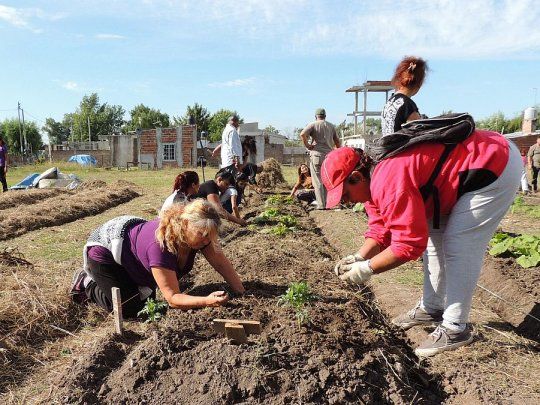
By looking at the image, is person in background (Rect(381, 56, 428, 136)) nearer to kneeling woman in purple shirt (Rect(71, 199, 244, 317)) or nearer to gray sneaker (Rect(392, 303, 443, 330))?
gray sneaker (Rect(392, 303, 443, 330))

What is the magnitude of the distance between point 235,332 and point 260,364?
0.76 ft

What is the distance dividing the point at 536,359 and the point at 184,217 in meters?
2.51

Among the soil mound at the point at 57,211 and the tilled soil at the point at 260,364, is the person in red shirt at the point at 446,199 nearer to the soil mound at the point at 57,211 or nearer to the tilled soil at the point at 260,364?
the tilled soil at the point at 260,364

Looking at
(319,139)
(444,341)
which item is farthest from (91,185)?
(444,341)

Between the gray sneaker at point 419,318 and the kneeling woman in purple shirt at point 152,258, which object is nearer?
the kneeling woman in purple shirt at point 152,258

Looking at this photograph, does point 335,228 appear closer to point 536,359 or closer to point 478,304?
point 478,304

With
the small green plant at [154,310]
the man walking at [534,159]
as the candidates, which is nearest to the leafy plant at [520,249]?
the small green plant at [154,310]

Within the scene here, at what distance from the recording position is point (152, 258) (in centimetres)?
327

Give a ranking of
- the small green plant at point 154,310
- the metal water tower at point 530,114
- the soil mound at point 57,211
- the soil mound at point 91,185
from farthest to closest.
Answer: the metal water tower at point 530,114 → the soil mound at point 91,185 → the soil mound at point 57,211 → the small green plant at point 154,310

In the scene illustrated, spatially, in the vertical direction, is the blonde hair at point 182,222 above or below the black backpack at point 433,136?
below

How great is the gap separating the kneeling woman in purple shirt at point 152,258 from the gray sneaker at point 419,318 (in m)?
1.29

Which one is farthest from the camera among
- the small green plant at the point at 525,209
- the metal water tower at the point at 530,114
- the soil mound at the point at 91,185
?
the metal water tower at the point at 530,114

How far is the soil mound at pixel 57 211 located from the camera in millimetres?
8414

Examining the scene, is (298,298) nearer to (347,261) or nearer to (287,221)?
(347,261)
